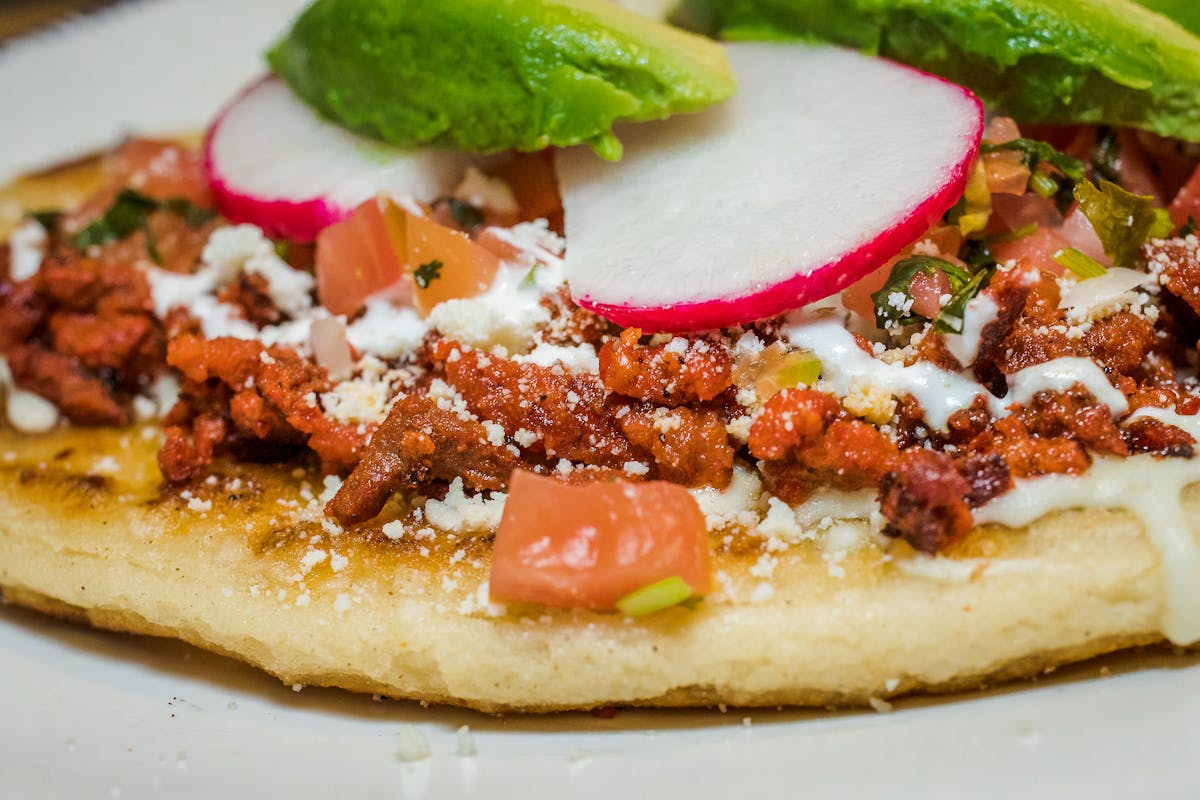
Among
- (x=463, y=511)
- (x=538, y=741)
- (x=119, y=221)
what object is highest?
(x=463, y=511)

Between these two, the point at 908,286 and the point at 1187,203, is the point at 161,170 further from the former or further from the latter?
the point at 1187,203

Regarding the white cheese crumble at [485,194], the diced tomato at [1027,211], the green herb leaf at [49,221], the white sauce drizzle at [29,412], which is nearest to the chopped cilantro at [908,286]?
the diced tomato at [1027,211]

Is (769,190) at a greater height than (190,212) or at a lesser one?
greater

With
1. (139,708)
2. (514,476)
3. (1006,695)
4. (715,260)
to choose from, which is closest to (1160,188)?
(715,260)

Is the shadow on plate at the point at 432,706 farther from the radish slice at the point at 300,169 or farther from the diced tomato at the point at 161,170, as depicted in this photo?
the diced tomato at the point at 161,170

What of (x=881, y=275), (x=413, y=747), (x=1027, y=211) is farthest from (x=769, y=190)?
(x=413, y=747)

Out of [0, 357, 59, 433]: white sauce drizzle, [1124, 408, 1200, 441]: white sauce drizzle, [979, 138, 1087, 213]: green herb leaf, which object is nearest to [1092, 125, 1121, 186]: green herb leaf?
[979, 138, 1087, 213]: green herb leaf

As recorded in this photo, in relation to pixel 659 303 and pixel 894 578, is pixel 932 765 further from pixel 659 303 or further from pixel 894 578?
pixel 659 303

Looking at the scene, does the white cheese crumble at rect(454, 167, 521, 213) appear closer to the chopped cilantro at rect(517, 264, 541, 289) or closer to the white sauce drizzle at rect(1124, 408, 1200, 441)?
the chopped cilantro at rect(517, 264, 541, 289)
